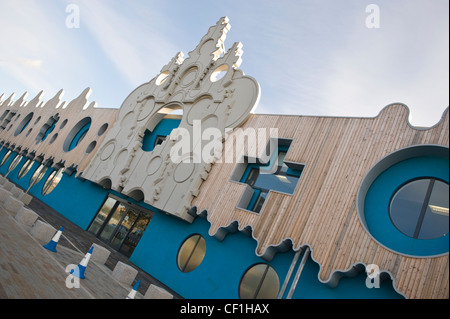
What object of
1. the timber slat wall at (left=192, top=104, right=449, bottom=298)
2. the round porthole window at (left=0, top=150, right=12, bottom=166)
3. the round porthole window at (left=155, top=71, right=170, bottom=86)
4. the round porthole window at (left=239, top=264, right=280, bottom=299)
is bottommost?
the round porthole window at (left=0, top=150, right=12, bottom=166)

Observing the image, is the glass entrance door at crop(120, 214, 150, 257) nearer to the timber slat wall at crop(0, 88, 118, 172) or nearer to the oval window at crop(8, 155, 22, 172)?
the timber slat wall at crop(0, 88, 118, 172)

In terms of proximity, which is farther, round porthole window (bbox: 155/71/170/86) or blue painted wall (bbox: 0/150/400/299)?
round porthole window (bbox: 155/71/170/86)

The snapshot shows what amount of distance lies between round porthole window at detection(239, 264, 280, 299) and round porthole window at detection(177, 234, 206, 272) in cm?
270

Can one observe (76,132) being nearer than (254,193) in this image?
No

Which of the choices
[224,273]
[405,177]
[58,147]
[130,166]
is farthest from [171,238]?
[58,147]

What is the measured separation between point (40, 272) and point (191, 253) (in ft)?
23.0

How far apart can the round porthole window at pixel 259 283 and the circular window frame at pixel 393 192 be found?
13.2ft

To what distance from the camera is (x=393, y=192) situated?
9922 millimetres

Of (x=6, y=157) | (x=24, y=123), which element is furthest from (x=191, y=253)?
(x=24, y=123)

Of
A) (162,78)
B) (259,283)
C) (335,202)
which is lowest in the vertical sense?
(259,283)

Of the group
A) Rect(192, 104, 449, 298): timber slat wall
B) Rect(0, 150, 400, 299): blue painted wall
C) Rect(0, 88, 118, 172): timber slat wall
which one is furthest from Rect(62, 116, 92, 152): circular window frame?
Rect(192, 104, 449, 298): timber slat wall

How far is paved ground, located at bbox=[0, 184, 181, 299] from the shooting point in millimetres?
6922

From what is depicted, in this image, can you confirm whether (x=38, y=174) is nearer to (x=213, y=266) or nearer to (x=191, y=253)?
(x=191, y=253)
